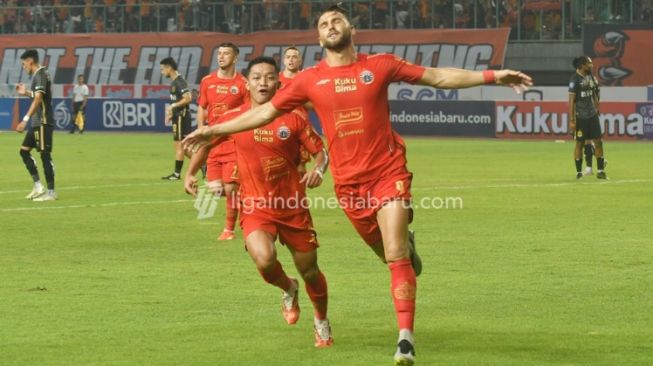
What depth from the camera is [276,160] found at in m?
10.8

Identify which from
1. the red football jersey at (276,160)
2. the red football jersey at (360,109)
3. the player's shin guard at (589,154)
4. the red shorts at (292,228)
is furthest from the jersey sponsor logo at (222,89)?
the red football jersey at (360,109)

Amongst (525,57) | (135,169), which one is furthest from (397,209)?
(525,57)

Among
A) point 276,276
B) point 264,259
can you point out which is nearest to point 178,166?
point 276,276

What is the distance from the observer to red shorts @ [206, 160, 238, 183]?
17.1 metres

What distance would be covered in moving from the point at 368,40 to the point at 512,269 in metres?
37.7

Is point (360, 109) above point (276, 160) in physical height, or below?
above

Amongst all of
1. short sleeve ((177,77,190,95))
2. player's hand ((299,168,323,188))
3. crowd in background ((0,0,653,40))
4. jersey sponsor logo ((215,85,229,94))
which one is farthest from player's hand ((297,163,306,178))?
crowd in background ((0,0,653,40))

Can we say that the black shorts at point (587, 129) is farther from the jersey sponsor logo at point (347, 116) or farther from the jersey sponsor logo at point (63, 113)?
the jersey sponsor logo at point (63, 113)

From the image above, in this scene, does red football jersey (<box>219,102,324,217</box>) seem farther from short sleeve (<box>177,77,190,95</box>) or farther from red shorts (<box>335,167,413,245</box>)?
short sleeve (<box>177,77,190,95</box>)

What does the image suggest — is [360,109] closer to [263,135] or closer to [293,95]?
[293,95]

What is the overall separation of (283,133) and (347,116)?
1266 millimetres

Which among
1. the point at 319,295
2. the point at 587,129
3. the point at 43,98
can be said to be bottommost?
the point at 587,129

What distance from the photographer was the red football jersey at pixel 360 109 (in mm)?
9625

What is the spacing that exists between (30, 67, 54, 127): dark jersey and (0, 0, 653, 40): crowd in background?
90.7ft
